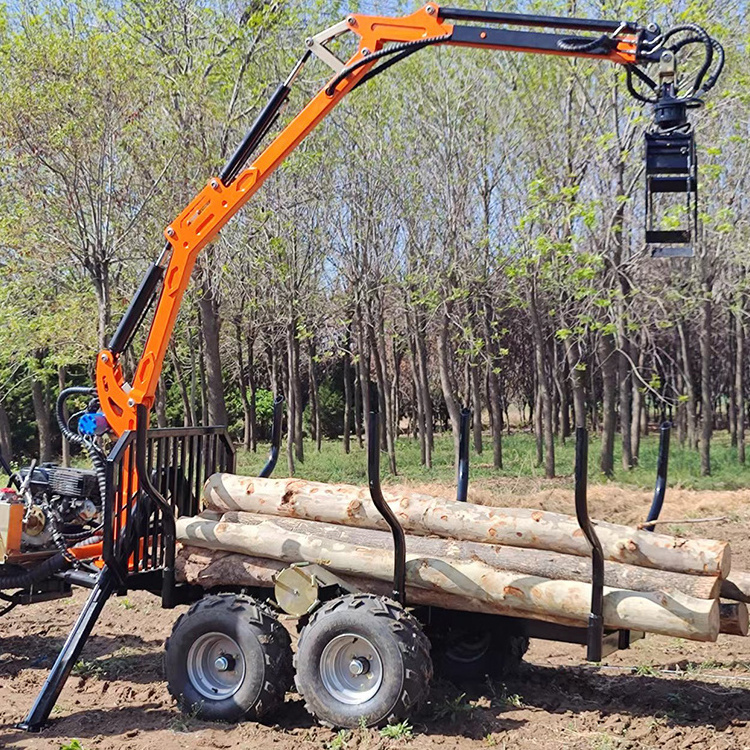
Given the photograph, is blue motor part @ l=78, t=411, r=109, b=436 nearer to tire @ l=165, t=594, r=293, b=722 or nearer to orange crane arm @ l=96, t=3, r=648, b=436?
orange crane arm @ l=96, t=3, r=648, b=436

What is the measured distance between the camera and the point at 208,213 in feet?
26.6

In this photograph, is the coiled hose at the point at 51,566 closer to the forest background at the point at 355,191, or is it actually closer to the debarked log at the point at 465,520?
the debarked log at the point at 465,520

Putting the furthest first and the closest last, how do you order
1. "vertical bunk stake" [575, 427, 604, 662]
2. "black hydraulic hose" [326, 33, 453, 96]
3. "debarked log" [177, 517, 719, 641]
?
"black hydraulic hose" [326, 33, 453, 96] < "debarked log" [177, 517, 719, 641] < "vertical bunk stake" [575, 427, 604, 662]

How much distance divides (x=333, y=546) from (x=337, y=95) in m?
3.58

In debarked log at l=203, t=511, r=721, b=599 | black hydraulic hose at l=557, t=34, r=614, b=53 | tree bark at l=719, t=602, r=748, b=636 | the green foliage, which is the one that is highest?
black hydraulic hose at l=557, t=34, r=614, b=53

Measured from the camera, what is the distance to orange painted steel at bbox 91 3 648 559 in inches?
305

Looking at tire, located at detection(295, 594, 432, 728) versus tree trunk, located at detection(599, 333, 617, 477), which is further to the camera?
tree trunk, located at detection(599, 333, 617, 477)

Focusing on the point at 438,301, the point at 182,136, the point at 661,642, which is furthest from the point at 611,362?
the point at 661,642

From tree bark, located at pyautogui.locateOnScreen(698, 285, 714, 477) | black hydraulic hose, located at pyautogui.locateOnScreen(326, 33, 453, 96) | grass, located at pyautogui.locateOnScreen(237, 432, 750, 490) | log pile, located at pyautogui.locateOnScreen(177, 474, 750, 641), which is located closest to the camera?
log pile, located at pyautogui.locateOnScreen(177, 474, 750, 641)

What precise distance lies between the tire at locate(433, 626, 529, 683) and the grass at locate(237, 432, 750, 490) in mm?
12327

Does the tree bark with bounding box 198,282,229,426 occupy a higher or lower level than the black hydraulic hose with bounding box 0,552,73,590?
higher

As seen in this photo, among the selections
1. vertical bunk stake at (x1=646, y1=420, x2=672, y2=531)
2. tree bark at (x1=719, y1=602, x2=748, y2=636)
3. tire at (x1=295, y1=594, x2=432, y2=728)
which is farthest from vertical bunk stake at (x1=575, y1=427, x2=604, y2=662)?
tire at (x1=295, y1=594, x2=432, y2=728)

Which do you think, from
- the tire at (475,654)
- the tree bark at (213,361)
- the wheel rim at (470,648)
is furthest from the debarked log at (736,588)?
the tree bark at (213,361)

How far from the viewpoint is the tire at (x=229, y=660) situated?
6391 mm
